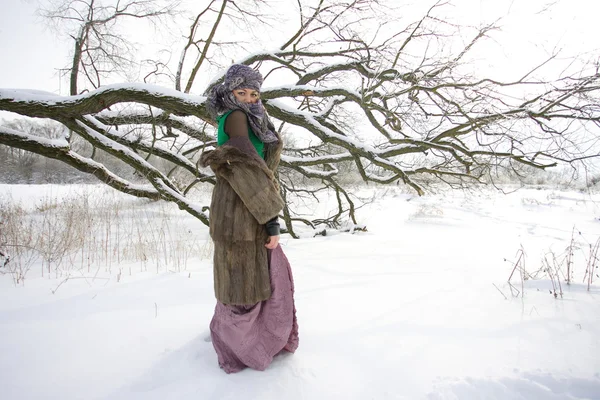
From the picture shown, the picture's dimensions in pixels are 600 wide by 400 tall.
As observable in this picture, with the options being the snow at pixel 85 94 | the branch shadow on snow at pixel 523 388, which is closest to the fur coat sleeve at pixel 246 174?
the branch shadow on snow at pixel 523 388

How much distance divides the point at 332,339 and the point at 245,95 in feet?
5.28

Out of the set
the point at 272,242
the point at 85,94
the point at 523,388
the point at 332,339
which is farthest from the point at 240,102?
the point at 85,94

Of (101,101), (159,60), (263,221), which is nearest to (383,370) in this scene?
(263,221)

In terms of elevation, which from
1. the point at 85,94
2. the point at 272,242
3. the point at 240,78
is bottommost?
the point at 272,242

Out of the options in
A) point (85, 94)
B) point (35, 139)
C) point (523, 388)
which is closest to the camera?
point (523, 388)

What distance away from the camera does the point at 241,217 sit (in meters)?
1.39

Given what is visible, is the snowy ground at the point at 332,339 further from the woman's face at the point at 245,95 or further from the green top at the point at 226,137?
the woman's face at the point at 245,95

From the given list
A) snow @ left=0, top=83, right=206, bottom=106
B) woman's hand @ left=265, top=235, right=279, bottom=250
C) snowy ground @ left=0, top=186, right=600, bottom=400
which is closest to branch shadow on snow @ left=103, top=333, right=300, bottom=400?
snowy ground @ left=0, top=186, right=600, bottom=400

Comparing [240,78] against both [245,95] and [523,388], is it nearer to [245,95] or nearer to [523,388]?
[245,95]

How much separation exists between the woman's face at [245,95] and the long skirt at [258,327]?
845 millimetres

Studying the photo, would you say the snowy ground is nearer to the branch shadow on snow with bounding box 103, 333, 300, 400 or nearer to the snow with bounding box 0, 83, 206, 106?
the branch shadow on snow with bounding box 103, 333, 300, 400

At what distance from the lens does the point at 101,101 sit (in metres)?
3.06

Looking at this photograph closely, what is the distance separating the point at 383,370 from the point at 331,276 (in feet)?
5.03

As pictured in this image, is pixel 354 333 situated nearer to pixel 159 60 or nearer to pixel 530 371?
pixel 530 371
